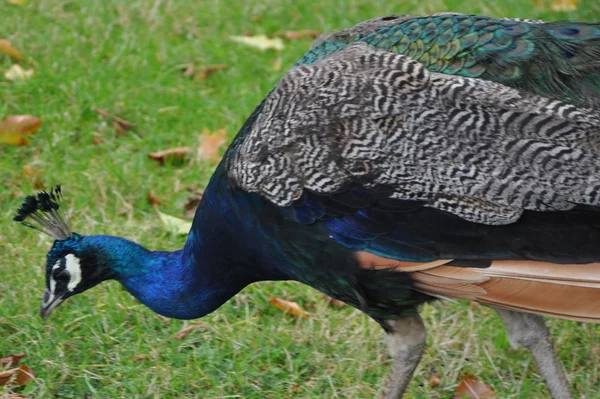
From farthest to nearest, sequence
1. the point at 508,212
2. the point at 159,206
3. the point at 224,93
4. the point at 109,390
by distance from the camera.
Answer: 1. the point at 224,93
2. the point at 159,206
3. the point at 109,390
4. the point at 508,212

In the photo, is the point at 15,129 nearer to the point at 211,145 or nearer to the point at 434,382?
the point at 211,145

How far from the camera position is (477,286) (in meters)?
2.77

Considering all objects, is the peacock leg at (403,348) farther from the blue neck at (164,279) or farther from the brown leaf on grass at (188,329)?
the brown leaf on grass at (188,329)

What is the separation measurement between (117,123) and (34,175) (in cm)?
54

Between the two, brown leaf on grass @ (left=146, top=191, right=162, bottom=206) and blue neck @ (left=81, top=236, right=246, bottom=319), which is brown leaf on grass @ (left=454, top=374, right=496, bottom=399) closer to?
blue neck @ (left=81, top=236, right=246, bottom=319)

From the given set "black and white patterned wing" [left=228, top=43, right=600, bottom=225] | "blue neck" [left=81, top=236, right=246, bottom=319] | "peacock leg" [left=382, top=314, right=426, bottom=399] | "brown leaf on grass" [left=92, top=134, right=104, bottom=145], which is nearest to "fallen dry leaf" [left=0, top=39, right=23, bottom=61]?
"brown leaf on grass" [left=92, top=134, right=104, bottom=145]

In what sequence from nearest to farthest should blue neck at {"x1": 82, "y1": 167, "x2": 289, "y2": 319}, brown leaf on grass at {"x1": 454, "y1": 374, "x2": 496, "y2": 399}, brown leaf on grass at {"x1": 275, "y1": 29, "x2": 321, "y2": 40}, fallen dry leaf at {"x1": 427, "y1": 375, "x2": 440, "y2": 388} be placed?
blue neck at {"x1": 82, "y1": 167, "x2": 289, "y2": 319}, brown leaf on grass at {"x1": 454, "y1": 374, "x2": 496, "y2": 399}, fallen dry leaf at {"x1": 427, "y1": 375, "x2": 440, "y2": 388}, brown leaf on grass at {"x1": 275, "y1": 29, "x2": 321, "y2": 40}

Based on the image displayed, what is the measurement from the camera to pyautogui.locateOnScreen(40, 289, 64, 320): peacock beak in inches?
127

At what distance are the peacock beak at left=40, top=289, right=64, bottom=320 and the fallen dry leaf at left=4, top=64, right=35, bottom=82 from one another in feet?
6.10

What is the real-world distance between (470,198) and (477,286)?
0.25 metres

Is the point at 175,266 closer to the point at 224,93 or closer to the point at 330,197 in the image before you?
the point at 330,197

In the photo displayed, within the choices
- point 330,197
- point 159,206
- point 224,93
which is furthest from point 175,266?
point 224,93

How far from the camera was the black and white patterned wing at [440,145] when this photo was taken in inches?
108

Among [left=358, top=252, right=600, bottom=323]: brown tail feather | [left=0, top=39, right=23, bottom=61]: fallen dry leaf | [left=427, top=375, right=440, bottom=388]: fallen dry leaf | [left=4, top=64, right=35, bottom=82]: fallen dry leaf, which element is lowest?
[left=427, top=375, right=440, bottom=388]: fallen dry leaf
